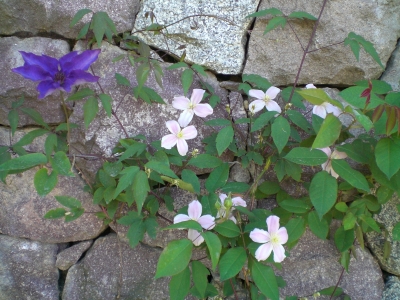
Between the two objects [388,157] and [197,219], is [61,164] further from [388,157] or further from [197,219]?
[388,157]

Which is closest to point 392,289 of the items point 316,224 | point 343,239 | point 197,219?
point 343,239

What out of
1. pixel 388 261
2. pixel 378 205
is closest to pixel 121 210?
pixel 378 205

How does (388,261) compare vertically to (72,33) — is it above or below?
below

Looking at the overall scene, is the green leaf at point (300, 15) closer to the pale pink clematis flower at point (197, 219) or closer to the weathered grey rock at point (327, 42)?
the weathered grey rock at point (327, 42)

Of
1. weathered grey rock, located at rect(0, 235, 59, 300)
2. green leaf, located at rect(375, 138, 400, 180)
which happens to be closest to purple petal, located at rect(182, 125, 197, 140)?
green leaf, located at rect(375, 138, 400, 180)

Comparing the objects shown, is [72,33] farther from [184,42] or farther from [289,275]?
[289,275]

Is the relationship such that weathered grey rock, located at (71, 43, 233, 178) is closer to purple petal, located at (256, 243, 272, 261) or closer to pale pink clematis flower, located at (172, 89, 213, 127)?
pale pink clematis flower, located at (172, 89, 213, 127)
